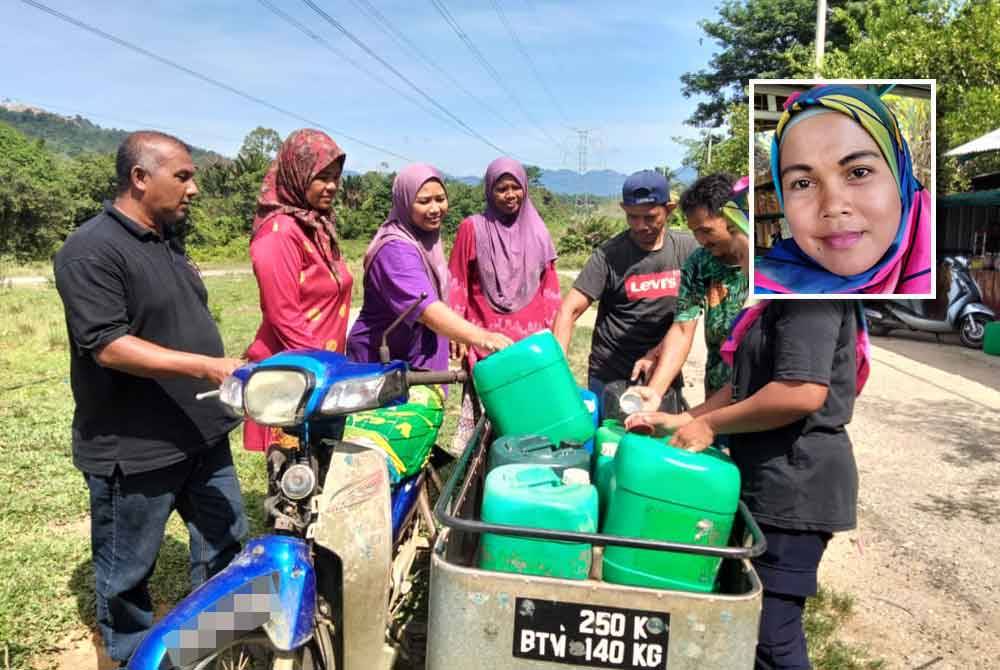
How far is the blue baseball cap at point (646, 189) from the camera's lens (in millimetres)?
3129

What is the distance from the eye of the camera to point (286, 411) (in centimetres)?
164

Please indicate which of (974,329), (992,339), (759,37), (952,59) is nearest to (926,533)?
(992,339)

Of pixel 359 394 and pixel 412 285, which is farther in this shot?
pixel 412 285

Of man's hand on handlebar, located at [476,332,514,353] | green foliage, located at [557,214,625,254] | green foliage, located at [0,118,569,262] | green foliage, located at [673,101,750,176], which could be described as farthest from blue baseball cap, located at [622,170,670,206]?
green foliage, located at [557,214,625,254]

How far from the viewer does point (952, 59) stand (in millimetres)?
10672

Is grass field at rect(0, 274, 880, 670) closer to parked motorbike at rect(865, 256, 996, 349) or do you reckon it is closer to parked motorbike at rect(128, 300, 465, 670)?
parked motorbike at rect(128, 300, 465, 670)

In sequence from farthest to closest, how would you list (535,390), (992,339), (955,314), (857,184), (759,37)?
(759,37) < (955,314) < (992,339) < (535,390) < (857,184)

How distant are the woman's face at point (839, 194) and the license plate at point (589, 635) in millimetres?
790

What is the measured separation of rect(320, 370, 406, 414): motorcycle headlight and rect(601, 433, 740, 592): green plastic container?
62 cm

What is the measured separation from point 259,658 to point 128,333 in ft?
3.27

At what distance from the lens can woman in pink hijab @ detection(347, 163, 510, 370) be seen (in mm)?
2633

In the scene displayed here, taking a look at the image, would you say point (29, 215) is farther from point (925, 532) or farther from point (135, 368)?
point (925, 532)

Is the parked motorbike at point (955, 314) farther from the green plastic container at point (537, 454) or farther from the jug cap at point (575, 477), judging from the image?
the jug cap at point (575, 477)

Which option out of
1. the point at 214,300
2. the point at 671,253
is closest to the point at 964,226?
the point at 671,253
